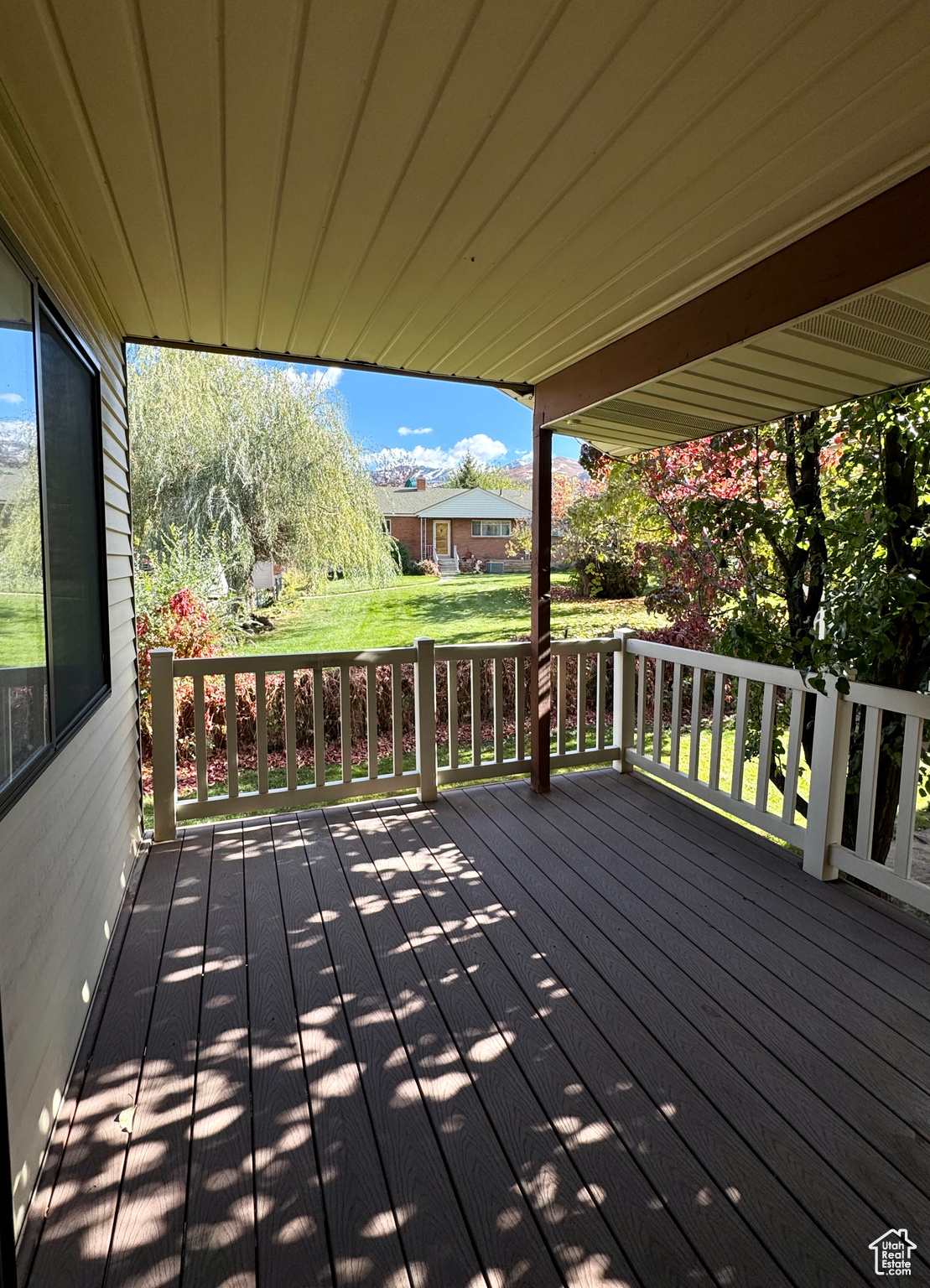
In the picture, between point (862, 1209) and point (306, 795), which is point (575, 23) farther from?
point (306, 795)

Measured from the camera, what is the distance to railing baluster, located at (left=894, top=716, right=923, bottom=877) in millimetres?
2473

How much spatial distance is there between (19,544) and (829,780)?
3.04 metres

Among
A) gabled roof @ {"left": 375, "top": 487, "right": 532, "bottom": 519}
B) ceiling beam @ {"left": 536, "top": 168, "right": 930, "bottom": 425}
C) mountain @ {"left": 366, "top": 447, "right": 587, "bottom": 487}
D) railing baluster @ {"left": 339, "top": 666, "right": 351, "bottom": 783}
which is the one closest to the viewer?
ceiling beam @ {"left": 536, "top": 168, "right": 930, "bottom": 425}

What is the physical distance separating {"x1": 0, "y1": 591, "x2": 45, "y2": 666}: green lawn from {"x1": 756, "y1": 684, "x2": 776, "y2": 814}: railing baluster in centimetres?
296

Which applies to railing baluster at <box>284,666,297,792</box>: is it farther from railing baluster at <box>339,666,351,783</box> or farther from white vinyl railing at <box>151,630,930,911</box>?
railing baluster at <box>339,666,351,783</box>

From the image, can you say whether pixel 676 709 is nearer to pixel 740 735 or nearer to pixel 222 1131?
pixel 740 735

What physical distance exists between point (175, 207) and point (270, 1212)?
2.61 metres

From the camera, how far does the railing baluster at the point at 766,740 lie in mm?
3168

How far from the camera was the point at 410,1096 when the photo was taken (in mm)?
1704

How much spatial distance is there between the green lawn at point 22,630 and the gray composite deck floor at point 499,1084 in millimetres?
1167

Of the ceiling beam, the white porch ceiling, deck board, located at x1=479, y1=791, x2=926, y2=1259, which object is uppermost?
the white porch ceiling

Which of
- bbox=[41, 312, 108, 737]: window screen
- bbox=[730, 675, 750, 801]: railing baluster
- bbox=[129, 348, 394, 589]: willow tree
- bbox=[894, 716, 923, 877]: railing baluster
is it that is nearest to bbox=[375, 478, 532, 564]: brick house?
bbox=[129, 348, 394, 589]: willow tree

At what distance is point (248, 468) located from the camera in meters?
9.11

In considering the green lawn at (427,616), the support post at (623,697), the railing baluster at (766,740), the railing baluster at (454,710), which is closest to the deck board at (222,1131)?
the railing baluster at (454,710)
